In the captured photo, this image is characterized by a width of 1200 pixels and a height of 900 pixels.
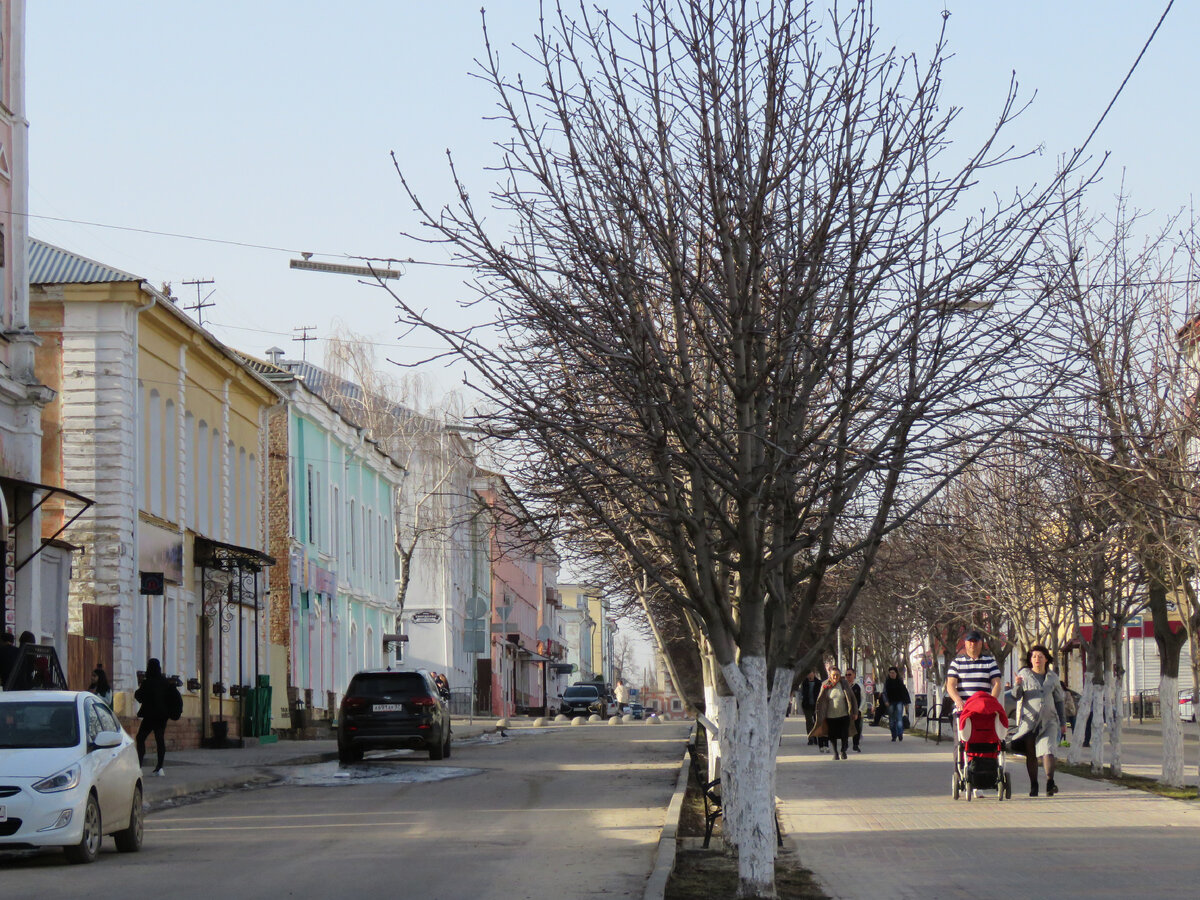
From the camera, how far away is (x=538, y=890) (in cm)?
1160

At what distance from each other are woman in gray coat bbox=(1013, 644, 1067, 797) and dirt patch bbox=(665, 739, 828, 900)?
5225mm

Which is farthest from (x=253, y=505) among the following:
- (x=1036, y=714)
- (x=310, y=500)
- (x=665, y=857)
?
→ (x=665, y=857)

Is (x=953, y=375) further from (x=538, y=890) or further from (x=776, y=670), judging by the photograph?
(x=538, y=890)

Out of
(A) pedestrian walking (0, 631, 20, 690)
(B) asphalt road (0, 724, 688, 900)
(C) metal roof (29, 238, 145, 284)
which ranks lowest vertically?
(B) asphalt road (0, 724, 688, 900)

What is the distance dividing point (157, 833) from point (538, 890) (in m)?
6.29

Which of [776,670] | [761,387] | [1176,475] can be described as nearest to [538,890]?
[776,670]

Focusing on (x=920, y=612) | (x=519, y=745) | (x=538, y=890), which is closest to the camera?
(x=538, y=890)

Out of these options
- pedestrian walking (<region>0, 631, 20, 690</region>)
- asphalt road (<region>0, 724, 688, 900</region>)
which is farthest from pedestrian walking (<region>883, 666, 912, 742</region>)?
pedestrian walking (<region>0, 631, 20, 690</region>)

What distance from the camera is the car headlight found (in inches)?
510

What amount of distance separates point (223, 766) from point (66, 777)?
536 inches

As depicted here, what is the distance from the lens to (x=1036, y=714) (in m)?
18.5

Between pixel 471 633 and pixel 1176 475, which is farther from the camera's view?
pixel 471 633

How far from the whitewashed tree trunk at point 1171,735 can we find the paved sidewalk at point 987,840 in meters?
0.84

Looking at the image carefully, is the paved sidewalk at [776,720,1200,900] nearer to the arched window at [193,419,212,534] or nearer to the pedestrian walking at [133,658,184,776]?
the pedestrian walking at [133,658,184,776]
